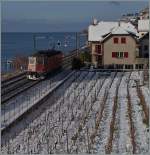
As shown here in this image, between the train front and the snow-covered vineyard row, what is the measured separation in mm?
4963

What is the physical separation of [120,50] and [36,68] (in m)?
12.0

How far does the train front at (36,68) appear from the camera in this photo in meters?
39.4

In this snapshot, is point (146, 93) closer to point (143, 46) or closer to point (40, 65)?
point (40, 65)

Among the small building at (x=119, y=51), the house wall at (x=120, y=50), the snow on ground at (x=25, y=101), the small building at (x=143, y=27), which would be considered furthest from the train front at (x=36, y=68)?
the small building at (x=143, y=27)

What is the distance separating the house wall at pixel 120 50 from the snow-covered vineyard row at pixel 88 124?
47.0 ft

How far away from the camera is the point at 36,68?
3997 cm

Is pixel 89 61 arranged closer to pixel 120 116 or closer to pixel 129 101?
pixel 129 101

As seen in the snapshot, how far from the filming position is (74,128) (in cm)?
2125

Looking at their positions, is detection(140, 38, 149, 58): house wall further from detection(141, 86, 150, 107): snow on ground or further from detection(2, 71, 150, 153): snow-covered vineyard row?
detection(141, 86, 150, 107): snow on ground

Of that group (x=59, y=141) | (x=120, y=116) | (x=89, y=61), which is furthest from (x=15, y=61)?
(x=59, y=141)

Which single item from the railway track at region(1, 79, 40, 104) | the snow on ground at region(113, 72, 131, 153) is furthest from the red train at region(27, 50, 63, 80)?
the snow on ground at region(113, 72, 131, 153)

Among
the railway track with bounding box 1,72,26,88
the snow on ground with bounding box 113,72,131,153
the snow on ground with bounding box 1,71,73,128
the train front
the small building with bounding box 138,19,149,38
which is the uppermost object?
the small building with bounding box 138,19,149,38

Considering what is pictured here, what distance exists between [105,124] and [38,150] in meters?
4.96

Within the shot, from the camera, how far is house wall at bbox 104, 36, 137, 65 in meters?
49.1
